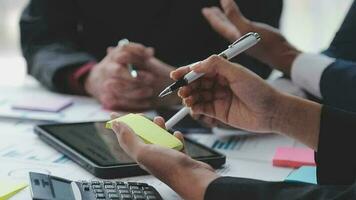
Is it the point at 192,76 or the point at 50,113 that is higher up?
the point at 192,76

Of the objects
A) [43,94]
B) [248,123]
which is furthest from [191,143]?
[43,94]

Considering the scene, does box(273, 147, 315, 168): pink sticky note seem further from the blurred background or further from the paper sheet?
the blurred background

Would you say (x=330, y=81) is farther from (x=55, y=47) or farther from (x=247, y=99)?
(x=55, y=47)

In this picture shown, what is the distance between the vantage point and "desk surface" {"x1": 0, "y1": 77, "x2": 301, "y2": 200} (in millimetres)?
855

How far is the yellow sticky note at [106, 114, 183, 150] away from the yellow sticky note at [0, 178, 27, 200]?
145 millimetres

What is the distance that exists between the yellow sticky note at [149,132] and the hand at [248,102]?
0.08m

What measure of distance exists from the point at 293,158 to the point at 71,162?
14.1 inches

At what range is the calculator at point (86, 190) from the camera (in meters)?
0.70

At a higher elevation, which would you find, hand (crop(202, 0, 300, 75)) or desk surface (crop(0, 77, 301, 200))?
hand (crop(202, 0, 300, 75))

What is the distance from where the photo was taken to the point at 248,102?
85cm

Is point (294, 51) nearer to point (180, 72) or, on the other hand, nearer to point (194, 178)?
point (180, 72)

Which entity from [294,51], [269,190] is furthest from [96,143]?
[294,51]

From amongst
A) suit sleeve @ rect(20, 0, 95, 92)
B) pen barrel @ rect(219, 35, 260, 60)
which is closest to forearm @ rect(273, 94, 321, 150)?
pen barrel @ rect(219, 35, 260, 60)

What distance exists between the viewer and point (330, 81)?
1.09 metres
